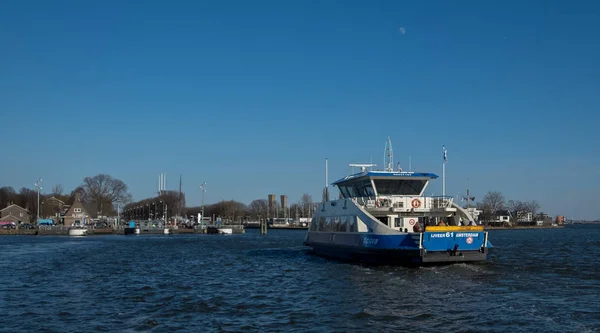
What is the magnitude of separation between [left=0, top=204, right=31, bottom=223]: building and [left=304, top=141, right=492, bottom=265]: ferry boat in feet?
412

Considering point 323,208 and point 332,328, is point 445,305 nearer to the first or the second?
point 332,328

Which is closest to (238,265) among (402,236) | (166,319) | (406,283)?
(402,236)

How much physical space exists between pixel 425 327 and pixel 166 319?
9303 millimetres

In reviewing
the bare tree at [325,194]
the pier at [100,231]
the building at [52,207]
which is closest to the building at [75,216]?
the building at [52,207]

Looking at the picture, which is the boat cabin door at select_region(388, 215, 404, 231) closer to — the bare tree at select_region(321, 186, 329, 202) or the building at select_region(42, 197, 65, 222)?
the bare tree at select_region(321, 186, 329, 202)

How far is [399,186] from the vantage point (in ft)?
135

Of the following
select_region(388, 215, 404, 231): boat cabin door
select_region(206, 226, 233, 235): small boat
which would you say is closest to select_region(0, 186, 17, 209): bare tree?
select_region(206, 226, 233, 235): small boat

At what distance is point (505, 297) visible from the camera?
2384 centimetres

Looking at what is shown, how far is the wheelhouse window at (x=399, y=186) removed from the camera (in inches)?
1613

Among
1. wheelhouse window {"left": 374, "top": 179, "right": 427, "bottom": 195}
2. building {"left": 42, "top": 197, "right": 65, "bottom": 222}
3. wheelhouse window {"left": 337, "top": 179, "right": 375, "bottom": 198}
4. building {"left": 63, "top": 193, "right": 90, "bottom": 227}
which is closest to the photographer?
wheelhouse window {"left": 374, "top": 179, "right": 427, "bottom": 195}

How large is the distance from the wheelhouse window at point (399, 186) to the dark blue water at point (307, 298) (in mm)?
6301

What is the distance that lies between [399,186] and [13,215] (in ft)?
446

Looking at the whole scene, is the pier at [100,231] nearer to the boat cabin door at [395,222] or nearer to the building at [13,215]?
the building at [13,215]

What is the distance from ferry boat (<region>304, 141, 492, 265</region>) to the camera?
33500 millimetres
